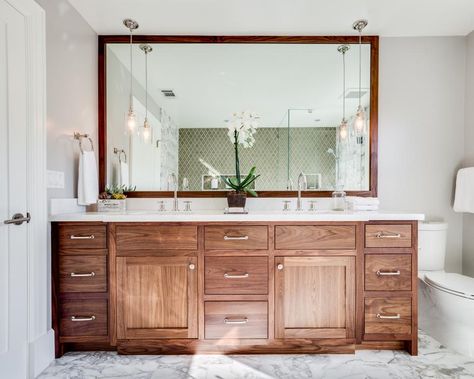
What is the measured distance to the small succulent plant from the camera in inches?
85.7

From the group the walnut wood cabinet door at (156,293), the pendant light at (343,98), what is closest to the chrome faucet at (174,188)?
the walnut wood cabinet door at (156,293)

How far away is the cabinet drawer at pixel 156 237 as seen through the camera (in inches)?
69.2

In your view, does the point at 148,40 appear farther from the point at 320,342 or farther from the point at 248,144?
the point at 320,342

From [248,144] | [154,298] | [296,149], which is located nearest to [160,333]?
[154,298]

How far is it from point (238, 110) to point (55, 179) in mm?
1349

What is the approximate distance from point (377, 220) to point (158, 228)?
1.30 m

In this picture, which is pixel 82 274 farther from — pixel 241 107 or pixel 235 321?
pixel 241 107

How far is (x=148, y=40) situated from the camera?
2.32 meters

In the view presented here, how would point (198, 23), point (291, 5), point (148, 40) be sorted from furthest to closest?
point (148, 40) < point (198, 23) < point (291, 5)

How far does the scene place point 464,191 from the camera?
7.20 feet

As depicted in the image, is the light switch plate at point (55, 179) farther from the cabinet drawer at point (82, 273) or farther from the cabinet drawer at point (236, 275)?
the cabinet drawer at point (236, 275)

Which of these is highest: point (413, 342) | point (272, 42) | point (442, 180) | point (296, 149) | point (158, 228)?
point (272, 42)

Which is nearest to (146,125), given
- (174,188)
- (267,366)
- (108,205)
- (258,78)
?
(174,188)

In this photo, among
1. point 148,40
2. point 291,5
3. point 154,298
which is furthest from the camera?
point 148,40
